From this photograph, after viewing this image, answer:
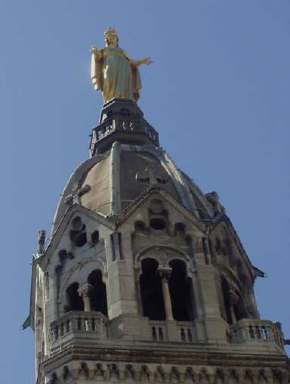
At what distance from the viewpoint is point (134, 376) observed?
116ft

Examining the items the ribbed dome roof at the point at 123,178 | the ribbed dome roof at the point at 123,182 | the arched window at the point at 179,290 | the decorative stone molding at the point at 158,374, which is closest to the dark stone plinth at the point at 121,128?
the ribbed dome roof at the point at 123,178

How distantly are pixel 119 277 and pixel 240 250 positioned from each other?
5.59 m

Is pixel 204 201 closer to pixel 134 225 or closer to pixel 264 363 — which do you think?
pixel 134 225

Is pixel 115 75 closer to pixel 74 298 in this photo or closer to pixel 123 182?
pixel 123 182

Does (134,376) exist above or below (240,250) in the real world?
below

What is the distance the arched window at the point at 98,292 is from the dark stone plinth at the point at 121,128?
842 cm

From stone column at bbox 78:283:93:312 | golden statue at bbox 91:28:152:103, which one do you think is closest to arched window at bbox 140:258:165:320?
stone column at bbox 78:283:93:312

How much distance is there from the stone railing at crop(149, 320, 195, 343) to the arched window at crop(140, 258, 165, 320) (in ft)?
5.64

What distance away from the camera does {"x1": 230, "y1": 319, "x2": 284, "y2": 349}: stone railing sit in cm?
3741

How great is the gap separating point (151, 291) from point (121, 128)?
9843 mm

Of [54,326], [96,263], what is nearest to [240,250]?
[96,263]

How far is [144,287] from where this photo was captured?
130 ft

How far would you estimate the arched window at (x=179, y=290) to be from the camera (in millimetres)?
39406

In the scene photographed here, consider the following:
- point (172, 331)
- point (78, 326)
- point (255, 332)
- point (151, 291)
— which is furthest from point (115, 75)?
point (255, 332)
